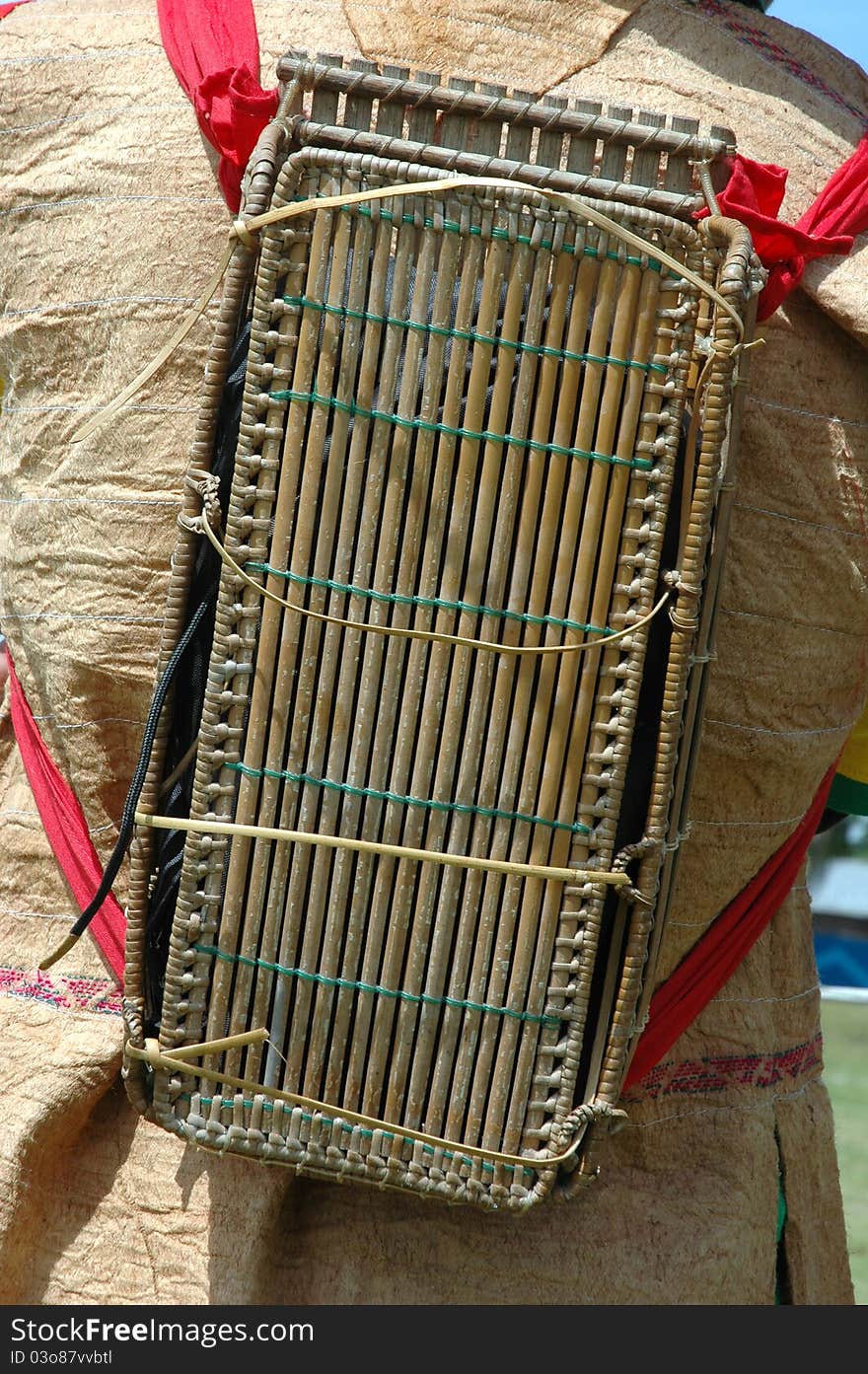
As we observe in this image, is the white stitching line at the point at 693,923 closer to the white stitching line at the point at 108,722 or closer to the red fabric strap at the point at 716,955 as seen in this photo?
the red fabric strap at the point at 716,955

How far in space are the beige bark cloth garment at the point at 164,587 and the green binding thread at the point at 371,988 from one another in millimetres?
242

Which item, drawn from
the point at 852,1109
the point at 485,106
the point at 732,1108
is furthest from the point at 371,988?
the point at 852,1109

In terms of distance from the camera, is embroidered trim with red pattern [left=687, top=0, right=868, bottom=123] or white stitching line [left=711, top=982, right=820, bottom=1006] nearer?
embroidered trim with red pattern [left=687, top=0, right=868, bottom=123]

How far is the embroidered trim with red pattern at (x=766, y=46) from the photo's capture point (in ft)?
4.97

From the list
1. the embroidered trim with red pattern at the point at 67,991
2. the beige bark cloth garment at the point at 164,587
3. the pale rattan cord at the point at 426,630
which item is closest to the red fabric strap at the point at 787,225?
the beige bark cloth garment at the point at 164,587

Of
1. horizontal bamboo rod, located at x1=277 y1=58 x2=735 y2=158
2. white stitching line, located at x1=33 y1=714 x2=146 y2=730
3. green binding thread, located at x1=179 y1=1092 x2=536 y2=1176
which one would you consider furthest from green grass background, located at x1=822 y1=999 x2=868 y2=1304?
horizontal bamboo rod, located at x1=277 y1=58 x2=735 y2=158

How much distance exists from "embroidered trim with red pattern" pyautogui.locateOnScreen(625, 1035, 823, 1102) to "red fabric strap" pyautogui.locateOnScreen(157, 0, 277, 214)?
0.94 m

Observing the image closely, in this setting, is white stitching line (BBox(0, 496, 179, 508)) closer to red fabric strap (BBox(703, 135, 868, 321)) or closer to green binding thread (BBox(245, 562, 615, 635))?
green binding thread (BBox(245, 562, 615, 635))

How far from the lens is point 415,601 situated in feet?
4.21

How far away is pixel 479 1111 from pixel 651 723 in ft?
1.21

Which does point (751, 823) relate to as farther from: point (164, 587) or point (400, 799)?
point (164, 587)

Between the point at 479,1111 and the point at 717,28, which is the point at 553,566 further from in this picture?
the point at 717,28

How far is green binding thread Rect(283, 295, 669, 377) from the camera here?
49.7 inches

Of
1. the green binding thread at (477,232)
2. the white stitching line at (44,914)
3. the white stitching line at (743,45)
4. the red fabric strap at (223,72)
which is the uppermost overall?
the white stitching line at (743,45)
